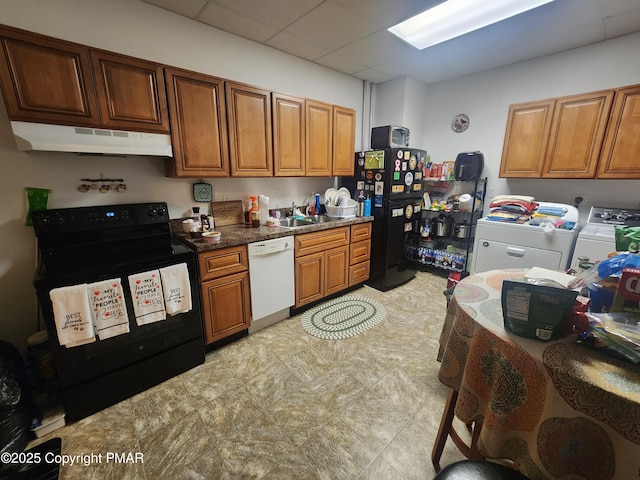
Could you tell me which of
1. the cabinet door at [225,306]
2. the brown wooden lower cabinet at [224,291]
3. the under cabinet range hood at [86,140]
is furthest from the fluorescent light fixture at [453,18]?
the cabinet door at [225,306]

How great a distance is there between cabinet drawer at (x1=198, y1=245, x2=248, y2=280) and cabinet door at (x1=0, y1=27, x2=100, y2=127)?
1.09 m

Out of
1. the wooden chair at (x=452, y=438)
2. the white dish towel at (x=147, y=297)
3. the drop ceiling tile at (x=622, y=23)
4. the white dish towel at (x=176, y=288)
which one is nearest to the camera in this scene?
the wooden chair at (x=452, y=438)

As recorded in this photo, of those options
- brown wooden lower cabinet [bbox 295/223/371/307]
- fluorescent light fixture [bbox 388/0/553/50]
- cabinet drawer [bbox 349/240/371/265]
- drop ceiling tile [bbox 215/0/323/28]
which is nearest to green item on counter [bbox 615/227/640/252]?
fluorescent light fixture [bbox 388/0/553/50]

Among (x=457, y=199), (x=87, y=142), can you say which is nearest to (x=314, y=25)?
(x=87, y=142)

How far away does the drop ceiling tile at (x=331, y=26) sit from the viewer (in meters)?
2.08

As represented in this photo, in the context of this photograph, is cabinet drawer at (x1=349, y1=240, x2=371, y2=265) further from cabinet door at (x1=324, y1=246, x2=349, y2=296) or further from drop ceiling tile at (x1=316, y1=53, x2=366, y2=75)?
drop ceiling tile at (x1=316, y1=53, x2=366, y2=75)

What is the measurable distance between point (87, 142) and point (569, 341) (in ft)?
8.29

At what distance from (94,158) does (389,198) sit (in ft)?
8.81

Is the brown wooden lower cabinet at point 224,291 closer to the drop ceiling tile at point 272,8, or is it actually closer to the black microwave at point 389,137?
the drop ceiling tile at point 272,8

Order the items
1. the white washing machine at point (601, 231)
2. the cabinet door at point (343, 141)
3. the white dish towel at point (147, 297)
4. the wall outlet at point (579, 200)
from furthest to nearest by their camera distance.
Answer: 1. the cabinet door at point (343, 141)
2. the wall outlet at point (579, 200)
3. the white washing machine at point (601, 231)
4. the white dish towel at point (147, 297)

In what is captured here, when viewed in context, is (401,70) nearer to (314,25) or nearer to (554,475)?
(314,25)

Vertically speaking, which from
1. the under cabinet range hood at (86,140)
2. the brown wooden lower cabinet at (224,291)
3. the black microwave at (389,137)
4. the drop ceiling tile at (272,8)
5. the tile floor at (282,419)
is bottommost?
the tile floor at (282,419)

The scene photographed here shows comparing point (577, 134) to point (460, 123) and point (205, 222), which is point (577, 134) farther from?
point (205, 222)

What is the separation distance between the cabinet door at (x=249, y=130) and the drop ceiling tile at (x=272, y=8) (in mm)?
521
